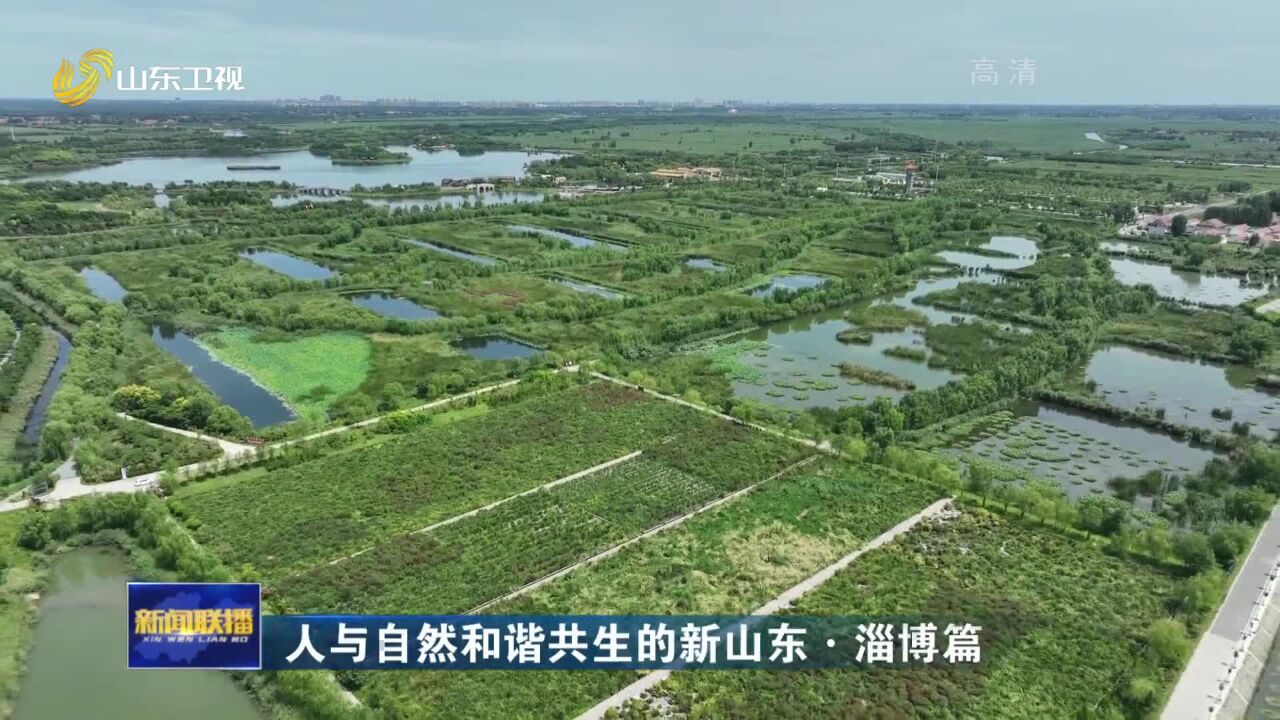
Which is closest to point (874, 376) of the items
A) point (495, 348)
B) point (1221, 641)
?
point (495, 348)

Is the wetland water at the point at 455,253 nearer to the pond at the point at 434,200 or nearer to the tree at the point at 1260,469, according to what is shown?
the pond at the point at 434,200

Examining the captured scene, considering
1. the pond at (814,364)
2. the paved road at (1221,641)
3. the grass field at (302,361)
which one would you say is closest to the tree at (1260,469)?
the paved road at (1221,641)

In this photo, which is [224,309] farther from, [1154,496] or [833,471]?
[1154,496]

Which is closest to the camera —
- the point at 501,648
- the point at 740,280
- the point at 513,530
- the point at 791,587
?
the point at 501,648

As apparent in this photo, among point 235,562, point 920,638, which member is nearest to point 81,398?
point 235,562

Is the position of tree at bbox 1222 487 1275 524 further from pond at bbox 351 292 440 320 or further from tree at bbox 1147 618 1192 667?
pond at bbox 351 292 440 320

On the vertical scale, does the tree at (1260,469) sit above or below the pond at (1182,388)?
below

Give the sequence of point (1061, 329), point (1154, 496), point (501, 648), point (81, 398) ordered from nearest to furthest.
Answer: point (501, 648) → point (1154, 496) → point (81, 398) → point (1061, 329)

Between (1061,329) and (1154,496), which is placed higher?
(1061,329)
